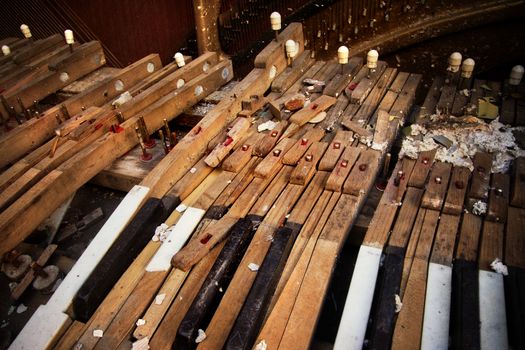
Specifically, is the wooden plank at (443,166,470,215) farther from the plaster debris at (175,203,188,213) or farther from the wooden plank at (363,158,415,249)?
the plaster debris at (175,203,188,213)

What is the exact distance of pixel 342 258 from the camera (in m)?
3.92

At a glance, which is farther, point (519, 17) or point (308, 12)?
point (308, 12)

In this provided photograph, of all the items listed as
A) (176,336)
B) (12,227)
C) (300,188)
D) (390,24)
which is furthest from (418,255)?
(390,24)

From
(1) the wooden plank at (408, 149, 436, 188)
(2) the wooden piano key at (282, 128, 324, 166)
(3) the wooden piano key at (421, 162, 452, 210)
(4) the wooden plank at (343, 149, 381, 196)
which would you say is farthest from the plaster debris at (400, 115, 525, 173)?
(2) the wooden piano key at (282, 128, 324, 166)

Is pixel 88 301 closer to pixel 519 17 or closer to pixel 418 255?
pixel 418 255

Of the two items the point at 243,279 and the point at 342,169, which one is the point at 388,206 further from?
the point at 243,279

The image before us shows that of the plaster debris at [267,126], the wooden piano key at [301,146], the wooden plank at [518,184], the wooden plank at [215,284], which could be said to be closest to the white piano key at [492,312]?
the wooden plank at [518,184]

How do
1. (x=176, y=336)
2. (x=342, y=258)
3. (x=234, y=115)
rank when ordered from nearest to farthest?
(x=176, y=336)
(x=342, y=258)
(x=234, y=115)

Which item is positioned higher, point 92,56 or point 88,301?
point 92,56

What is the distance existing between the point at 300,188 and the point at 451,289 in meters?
1.42

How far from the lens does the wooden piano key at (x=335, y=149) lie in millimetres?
3514

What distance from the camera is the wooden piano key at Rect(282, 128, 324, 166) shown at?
11.9 ft

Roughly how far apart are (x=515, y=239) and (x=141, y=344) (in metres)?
2.70

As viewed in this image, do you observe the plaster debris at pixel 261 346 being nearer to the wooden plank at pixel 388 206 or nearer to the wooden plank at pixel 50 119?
the wooden plank at pixel 388 206
